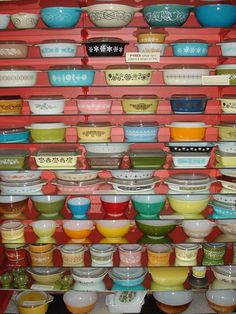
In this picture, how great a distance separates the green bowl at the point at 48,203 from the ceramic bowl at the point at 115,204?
236 millimetres

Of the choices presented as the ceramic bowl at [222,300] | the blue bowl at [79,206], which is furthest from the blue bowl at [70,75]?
the ceramic bowl at [222,300]

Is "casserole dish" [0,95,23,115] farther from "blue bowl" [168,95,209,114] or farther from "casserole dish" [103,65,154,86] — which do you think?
"blue bowl" [168,95,209,114]

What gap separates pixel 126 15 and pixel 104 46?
0.18 m

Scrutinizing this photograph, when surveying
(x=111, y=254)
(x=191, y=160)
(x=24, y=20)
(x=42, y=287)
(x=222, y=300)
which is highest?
(x=24, y=20)

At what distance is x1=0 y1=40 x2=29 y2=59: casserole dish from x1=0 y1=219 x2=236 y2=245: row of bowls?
91 cm

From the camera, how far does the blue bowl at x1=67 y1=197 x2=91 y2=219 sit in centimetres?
229

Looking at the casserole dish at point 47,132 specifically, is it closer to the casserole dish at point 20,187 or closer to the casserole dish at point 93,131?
the casserole dish at point 93,131

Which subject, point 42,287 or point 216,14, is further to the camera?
point 42,287

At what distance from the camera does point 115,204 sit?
2273 mm

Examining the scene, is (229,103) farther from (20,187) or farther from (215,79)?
(20,187)

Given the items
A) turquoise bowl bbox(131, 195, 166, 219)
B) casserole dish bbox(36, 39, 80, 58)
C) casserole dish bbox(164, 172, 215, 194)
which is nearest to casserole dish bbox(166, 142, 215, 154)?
casserole dish bbox(164, 172, 215, 194)

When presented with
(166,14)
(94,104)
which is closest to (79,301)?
(94,104)

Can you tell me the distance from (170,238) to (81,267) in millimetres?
531

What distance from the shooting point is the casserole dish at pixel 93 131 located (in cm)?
212
